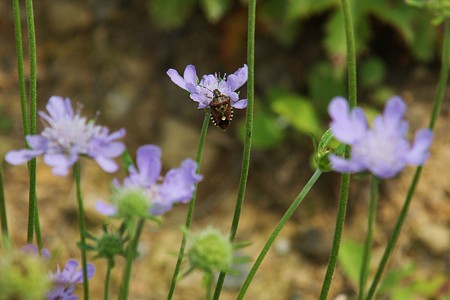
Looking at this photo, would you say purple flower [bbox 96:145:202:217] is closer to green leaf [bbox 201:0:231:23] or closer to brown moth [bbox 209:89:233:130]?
brown moth [bbox 209:89:233:130]

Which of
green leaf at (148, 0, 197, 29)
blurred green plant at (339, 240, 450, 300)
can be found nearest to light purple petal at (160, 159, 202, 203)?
blurred green plant at (339, 240, 450, 300)

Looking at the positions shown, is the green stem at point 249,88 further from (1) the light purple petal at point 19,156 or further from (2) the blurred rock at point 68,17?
(2) the blurred rock at point 68,17

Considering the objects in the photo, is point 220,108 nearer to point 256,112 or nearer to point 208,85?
point 208,85

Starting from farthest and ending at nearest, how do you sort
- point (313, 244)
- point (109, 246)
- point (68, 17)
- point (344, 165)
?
point (68, 17) < point (313, 244) < point (109, 246) < point (344, 165)

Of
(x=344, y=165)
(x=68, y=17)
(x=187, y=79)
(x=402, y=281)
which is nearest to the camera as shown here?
(x=344, y=165)

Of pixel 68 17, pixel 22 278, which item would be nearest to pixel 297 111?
pixel 68 17

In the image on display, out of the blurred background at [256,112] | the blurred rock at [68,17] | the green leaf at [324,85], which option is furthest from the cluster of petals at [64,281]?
the blurred rock at [68,17]
